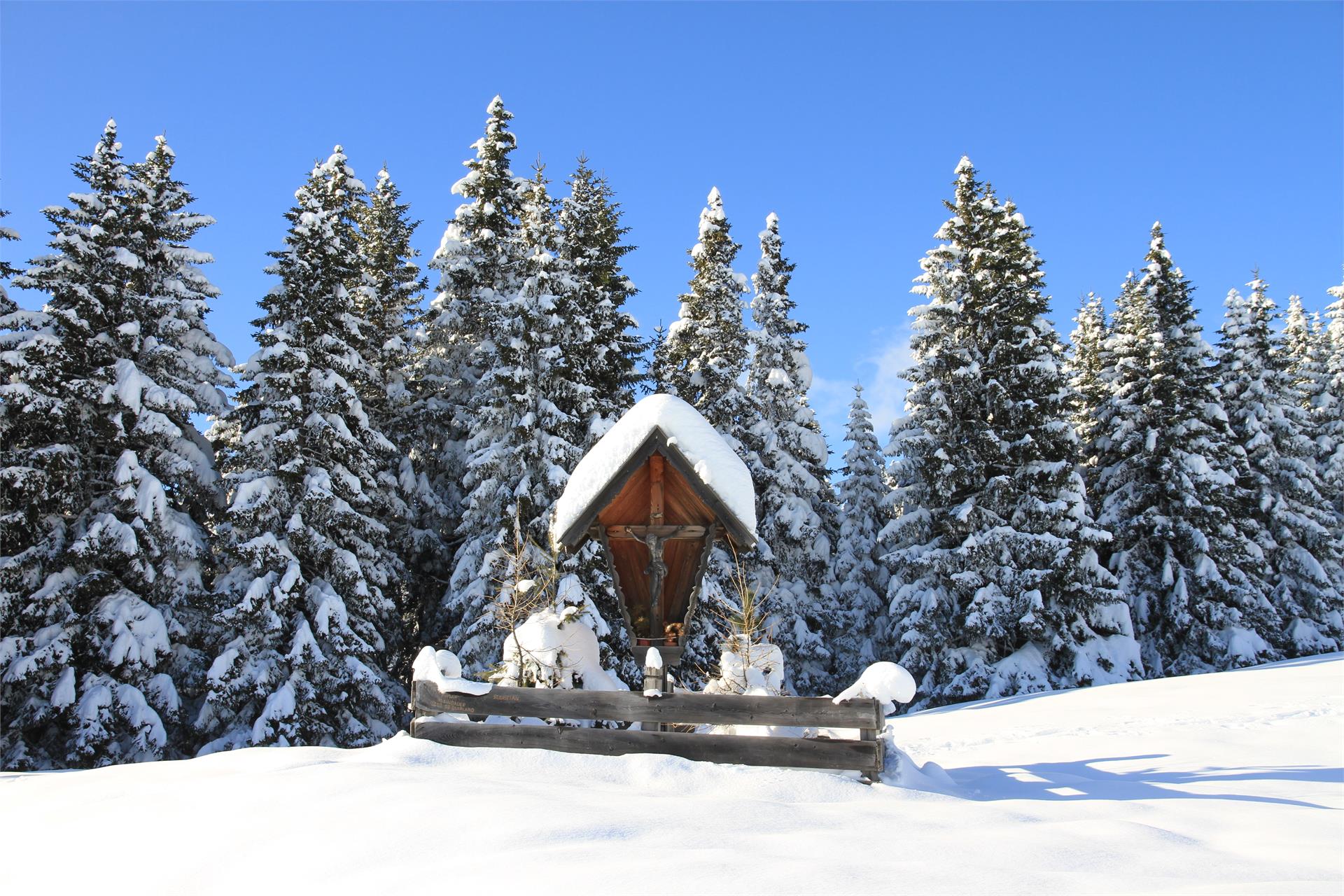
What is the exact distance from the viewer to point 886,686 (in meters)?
7.11

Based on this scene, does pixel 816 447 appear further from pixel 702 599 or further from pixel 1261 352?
pixel 1261 352

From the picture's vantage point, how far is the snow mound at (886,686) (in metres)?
7.02

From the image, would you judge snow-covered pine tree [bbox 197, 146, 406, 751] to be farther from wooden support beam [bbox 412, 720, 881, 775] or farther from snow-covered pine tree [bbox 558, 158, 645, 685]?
wooden support beam [bbox 412, 720, 881, 775]

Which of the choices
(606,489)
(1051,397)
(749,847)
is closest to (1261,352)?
(1051,397)

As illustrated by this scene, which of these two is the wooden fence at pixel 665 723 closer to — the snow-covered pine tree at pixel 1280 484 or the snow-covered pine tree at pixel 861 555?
the snow-covered pine tree at pixel 861 555

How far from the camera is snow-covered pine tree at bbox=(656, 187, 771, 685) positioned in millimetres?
22172

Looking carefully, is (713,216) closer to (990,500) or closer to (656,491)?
(990,500)

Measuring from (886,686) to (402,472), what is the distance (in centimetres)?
1940

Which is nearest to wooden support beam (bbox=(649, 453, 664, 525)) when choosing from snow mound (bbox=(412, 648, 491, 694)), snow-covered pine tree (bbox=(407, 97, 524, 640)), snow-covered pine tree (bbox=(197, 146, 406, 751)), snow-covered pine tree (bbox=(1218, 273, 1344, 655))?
snow mound (bbox=(412, 648, 491, 694))

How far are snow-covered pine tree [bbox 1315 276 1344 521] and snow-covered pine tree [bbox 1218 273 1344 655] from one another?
2.21 metres

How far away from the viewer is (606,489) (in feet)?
29.3

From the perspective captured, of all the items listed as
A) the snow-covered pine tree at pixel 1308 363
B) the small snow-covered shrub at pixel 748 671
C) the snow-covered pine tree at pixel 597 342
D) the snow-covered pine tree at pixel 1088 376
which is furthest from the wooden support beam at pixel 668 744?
the snow-covered pine tree at pixel 1308 363

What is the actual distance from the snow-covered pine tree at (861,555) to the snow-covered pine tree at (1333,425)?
16.7 metres

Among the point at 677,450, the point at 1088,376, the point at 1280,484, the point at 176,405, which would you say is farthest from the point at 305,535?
the point at 1280,484
